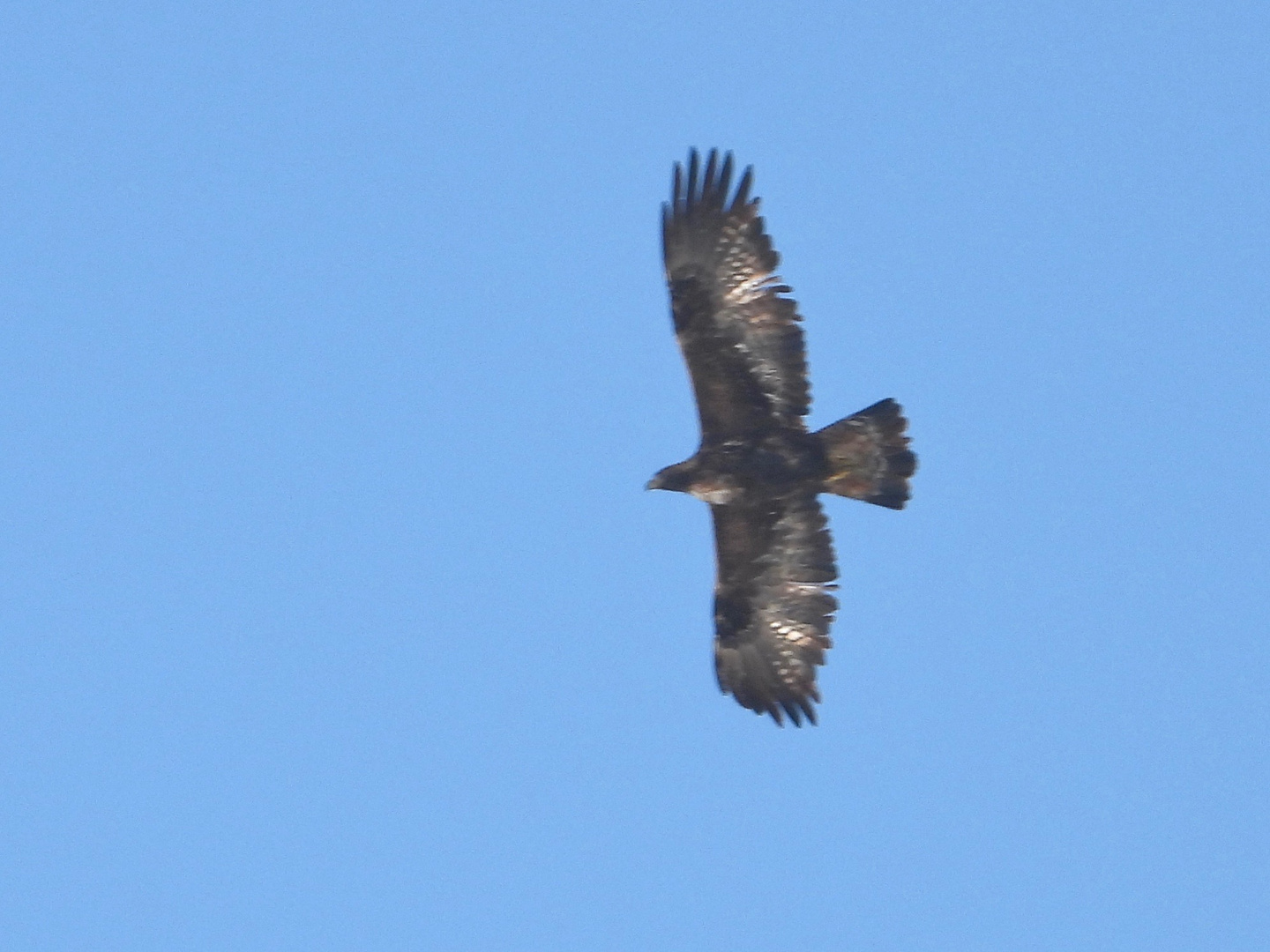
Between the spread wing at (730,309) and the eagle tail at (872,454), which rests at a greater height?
the spread wing at (730,309)

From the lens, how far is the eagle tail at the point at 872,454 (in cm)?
1678

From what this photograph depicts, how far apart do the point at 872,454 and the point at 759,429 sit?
0.83m

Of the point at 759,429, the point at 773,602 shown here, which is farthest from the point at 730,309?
the point at 773,602

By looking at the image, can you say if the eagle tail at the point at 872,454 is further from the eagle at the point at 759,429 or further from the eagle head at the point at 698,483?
A: the eagle head at the point at 698,483

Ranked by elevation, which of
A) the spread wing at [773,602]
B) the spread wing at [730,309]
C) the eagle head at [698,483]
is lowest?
the spread wing at [773,602]

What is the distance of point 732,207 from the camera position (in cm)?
1666

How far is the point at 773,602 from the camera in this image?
17.4 meters

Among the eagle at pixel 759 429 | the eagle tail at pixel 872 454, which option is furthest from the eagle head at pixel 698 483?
the eagle tail at pixel 872 454

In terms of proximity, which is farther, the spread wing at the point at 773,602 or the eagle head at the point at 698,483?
the spread wing at the point at 773,602

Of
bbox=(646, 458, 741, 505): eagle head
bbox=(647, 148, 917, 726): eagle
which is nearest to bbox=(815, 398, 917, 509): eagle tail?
bbox=(647, 148, 917, 726): eagle

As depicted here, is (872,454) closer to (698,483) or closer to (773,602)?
(698,483)

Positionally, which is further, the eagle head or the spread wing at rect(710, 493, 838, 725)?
the spread wing at rect(710, 493, 838, 725)

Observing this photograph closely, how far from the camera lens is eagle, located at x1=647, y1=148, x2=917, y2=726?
16594 millimetres

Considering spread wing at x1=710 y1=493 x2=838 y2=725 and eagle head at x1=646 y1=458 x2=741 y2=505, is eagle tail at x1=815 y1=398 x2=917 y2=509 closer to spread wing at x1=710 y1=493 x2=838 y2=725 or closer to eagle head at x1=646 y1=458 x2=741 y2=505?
spread wing at x1=710 y1=493 x2=838 y2=725
